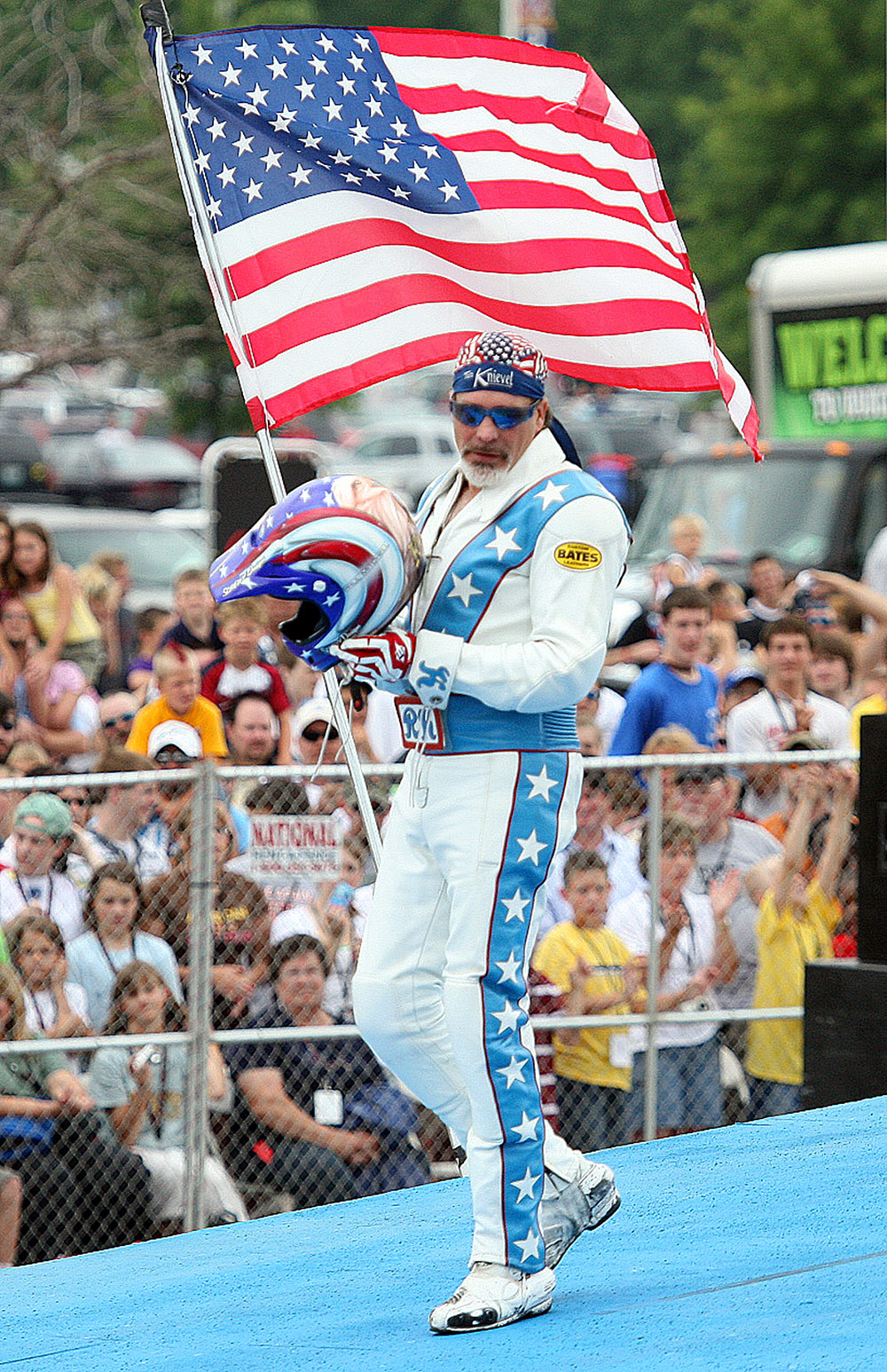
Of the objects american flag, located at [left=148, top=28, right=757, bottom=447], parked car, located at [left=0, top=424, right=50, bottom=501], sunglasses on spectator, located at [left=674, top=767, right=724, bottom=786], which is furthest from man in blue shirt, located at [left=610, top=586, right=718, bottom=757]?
parked car, located at [left=0, top=424, right=50, bottom=501]

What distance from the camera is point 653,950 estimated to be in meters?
7.61

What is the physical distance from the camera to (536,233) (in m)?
5.77

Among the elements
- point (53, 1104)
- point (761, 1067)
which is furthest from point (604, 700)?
point (53, 1104)

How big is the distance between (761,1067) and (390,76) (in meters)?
3.96

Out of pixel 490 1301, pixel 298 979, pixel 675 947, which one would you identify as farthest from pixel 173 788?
pixel 490 1301

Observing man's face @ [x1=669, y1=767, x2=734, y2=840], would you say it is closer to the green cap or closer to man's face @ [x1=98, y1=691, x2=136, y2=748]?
the green cap

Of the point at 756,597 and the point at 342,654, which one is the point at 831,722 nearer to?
the point at 756,597

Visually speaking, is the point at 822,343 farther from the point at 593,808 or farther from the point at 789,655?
the point at 593,808

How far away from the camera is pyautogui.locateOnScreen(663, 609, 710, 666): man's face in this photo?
934 cm

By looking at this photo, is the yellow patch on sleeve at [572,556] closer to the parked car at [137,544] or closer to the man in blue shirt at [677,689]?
the man in blue shirt at [677,689]

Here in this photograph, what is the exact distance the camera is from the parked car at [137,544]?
17625mm

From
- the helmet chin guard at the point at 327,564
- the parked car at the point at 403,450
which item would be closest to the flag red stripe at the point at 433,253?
the helmet chin guard at the point at 327,564

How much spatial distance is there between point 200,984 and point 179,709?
5.89 ft

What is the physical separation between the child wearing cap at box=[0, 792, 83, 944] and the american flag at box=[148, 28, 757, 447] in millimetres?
2072
